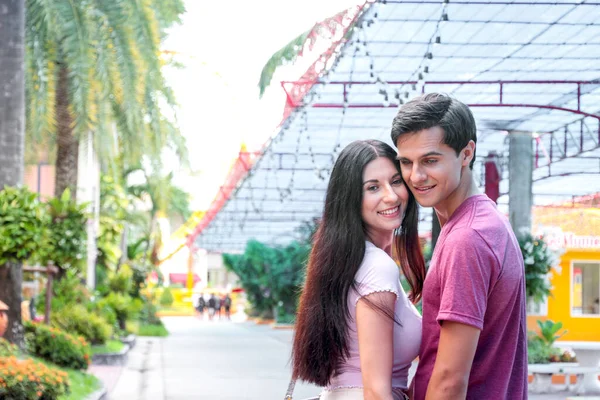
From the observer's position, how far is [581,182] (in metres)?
32.3

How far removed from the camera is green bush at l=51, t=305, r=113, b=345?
20375 mm

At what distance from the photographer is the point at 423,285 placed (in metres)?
3.28

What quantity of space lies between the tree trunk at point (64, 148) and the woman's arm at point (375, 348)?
15589 millimetres

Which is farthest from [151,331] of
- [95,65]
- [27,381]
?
[27,381]

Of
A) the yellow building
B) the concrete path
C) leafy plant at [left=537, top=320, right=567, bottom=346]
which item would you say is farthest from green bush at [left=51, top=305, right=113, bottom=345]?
the yellow building

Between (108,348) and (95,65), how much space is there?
867 cm

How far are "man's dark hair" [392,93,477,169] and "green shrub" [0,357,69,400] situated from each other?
7568 mm

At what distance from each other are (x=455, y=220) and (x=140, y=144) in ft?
54.2

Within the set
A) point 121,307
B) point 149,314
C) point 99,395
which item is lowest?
point 149,314

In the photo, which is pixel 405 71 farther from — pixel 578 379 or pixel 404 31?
pixel 578 379

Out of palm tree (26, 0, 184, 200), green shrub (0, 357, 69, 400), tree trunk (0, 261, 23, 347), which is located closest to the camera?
green shrub (0, 357, 69, 400)

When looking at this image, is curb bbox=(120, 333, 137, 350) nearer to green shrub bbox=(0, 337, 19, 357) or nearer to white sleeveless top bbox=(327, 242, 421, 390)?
green shrub bbox=(0, 337, 19, 357)

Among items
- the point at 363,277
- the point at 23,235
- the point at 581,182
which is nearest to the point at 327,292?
the point at 363,277

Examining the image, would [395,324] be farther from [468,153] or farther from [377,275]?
[468,153]
